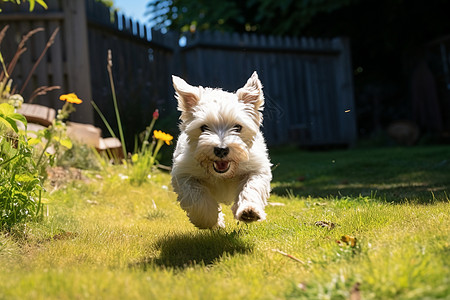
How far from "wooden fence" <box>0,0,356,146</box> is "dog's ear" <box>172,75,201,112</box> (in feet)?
4.00

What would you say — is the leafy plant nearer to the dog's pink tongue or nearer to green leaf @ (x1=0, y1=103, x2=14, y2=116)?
green leaf @ (x1=0, y1=103, x2=14, y2=116)

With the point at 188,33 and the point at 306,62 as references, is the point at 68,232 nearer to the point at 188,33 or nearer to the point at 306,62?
the point at 188,33

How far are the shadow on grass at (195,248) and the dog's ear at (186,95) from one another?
986mm

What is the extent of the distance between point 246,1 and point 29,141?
11133 mm

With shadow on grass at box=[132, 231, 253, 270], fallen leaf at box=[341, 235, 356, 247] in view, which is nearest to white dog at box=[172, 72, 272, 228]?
shadow on grass at box=[132, 231, 253, 270]

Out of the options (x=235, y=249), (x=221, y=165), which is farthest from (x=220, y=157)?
(x=235, y=249)

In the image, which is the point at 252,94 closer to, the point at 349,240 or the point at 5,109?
the point at 349,240

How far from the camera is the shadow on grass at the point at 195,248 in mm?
2943

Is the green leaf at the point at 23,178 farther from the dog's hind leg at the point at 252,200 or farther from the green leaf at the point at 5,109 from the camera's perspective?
the dog's hind leg at the point at 252,200

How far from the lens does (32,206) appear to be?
361 cm

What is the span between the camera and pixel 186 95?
142 inches

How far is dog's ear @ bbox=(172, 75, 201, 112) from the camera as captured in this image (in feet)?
11.8

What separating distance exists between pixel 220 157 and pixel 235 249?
2.06ft

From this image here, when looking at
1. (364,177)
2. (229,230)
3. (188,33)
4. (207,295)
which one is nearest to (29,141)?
(229,230)
